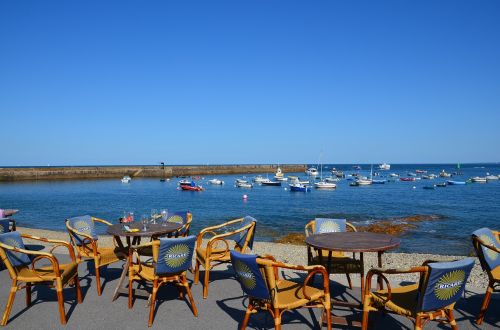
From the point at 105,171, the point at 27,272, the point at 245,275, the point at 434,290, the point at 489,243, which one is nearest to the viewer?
the point at 434,290

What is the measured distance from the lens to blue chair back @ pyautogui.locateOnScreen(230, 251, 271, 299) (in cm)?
371

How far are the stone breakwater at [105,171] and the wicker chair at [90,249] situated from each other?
7749cm

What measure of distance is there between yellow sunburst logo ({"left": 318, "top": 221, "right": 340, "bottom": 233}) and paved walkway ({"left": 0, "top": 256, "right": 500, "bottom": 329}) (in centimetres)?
88

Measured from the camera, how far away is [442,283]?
11.2ft

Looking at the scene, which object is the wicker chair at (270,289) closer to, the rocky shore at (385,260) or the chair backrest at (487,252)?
the chair backrest at (487,252)

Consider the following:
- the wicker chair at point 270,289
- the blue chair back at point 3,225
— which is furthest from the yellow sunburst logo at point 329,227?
the blue chair back at point 3,225

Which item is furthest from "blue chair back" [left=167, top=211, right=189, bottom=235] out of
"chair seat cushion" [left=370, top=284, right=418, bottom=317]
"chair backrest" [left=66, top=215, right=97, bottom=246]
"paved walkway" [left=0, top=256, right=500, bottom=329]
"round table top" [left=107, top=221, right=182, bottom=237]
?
"chair seat cushion" [left=370, top=284, right=418, bottom=317]

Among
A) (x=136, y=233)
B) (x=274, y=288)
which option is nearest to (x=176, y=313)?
(x=136, y=233)

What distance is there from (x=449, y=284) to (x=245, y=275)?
1.84 m

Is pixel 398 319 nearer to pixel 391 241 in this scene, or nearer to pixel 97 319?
pixel 391 241

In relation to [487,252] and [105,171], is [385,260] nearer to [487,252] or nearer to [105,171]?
[487,252]

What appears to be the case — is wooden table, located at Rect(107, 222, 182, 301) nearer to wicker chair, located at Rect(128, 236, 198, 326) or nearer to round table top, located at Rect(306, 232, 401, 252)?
wicker chair, located at Rect(128, 236, 198, 326)

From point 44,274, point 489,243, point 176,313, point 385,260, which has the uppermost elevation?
point 489,243

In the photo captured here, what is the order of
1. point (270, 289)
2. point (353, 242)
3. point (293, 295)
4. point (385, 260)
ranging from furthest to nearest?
point (385, 260) → point (353, 242) → point (293, 295) → point (270, 289)
